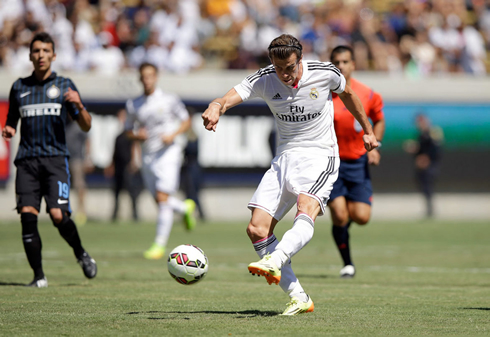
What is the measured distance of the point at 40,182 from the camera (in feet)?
26.3

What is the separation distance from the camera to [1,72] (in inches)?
811

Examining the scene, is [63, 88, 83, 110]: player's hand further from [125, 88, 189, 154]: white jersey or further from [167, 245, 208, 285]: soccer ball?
[125, 88, 189, 154]: white jersey

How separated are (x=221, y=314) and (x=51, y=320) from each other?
53.7 inches

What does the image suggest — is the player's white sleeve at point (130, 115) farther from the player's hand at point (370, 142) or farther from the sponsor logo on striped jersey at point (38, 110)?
the player's hand at point (370, 142)

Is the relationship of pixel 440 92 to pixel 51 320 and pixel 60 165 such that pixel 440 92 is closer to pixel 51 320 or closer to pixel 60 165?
pixel 60 165

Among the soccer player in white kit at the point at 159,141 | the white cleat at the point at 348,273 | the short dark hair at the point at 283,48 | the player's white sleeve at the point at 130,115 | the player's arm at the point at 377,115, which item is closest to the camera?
the short dark hair at the point at 283,48

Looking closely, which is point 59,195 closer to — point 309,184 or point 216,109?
point 216,109

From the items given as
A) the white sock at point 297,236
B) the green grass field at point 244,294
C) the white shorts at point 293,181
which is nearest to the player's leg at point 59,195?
the green grass field at point 244,294

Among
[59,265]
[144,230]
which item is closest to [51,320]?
[59,265]

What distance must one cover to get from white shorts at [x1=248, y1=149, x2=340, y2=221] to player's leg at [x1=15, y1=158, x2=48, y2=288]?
2763 millimetres

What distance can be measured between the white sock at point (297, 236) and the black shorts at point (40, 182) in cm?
302

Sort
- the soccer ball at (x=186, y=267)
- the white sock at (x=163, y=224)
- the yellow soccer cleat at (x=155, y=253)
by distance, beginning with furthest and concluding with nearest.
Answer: the white sock at (x=163, y=224) < the yellow soccer cleat at (x=155, y=253) < the soccer ball at (x=186, y=267)

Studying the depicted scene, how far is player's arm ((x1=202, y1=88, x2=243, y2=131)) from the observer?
5719 millimetres

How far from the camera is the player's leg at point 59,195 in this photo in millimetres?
7914
